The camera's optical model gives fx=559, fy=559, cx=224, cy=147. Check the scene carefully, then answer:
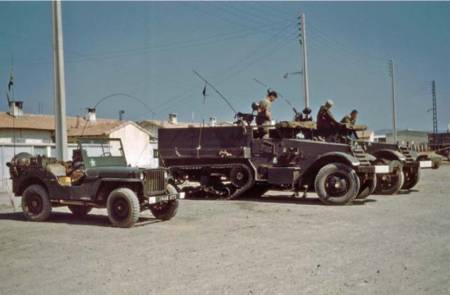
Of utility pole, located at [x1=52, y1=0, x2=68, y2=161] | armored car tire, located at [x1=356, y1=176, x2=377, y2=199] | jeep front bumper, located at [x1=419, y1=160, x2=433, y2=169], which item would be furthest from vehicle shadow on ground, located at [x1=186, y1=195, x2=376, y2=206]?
utility pole, located at [x1=52, y1=0, x2=68, y2=161]

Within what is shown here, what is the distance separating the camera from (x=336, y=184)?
13336 millimetres

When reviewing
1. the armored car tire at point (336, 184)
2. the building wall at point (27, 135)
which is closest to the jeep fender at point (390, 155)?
the armored car tire at point (336, 184)

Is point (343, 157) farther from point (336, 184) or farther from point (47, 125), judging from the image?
point (47, 125)

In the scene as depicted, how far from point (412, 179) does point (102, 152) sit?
9.71 m

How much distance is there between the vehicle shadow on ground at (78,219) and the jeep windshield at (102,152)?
112 centimetres

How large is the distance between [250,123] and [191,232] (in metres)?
6.64

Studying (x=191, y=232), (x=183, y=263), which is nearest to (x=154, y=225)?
(x=191, y=232)

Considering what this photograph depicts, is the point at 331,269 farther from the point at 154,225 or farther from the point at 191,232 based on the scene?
the point at 154,225

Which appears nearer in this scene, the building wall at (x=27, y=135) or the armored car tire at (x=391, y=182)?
the armored car tire at (x=391, y=182)

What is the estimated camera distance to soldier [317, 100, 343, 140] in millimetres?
14711

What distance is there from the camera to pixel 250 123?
605 inches

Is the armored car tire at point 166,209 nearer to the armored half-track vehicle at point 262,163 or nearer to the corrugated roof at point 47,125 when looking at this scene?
the armored half-track vehicle at point 262,163

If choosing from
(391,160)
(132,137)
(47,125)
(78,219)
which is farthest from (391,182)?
(132,137)

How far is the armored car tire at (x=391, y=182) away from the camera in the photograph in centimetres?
1551
